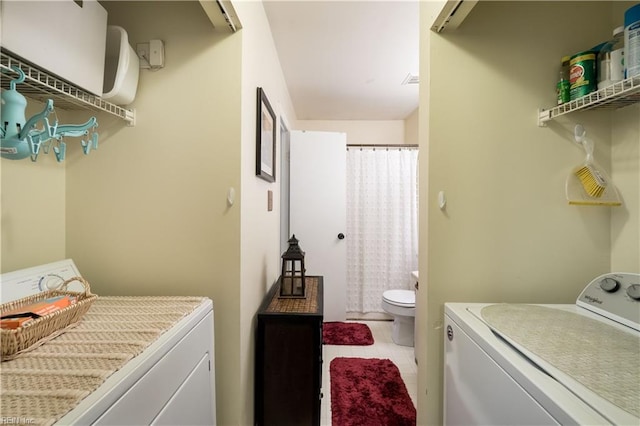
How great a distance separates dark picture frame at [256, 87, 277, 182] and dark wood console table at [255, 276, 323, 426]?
31.0 inches

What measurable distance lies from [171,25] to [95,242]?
3.32 feet

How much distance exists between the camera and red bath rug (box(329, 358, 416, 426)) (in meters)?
1.61

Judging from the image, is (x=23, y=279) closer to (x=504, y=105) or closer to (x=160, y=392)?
(x=160, y=392)

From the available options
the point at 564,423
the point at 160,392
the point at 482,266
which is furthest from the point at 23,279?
the point at 482,266

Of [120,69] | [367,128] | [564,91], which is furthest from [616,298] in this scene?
[367,128]

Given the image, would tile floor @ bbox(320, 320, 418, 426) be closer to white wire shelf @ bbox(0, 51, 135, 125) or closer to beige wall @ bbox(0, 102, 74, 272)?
beige wall @ bbox(0, 102, 74, 272)

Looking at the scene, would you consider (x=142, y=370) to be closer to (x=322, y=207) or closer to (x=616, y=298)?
(x=616, y=298)

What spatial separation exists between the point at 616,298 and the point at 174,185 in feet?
5.85

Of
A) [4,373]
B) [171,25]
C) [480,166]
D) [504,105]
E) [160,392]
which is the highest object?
[171,25]

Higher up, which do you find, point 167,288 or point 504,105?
point 504,105

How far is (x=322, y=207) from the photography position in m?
2.87

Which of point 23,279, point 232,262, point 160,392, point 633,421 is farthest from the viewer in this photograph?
point 232,262

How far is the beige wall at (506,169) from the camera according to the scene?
47.6 inches

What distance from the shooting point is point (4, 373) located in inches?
23.7
